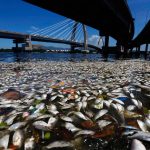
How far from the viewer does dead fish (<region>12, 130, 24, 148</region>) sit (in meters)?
3.46

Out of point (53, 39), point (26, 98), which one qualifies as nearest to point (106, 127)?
point (26, 98)

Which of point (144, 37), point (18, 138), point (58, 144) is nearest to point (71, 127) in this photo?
point (58, 144)

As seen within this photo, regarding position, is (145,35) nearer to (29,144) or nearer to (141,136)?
(141,136)

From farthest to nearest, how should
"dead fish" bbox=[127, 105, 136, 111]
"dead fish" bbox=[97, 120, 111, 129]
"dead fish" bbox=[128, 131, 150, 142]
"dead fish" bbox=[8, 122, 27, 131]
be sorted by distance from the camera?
"dead fish" bbox=[127, 105, 136, 111], "dead fish" bbox=[97, 120, 111, 129], "dead fish" bbox=[8, 122, 27, 131], "dead fish" bbox=[128, 131, 150, 142]

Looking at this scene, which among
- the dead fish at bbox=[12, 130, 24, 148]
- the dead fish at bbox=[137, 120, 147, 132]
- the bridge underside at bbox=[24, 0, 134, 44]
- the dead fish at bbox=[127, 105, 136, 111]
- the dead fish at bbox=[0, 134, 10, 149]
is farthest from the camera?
the bridge underside at bbox=[24, 0, 134, 44]

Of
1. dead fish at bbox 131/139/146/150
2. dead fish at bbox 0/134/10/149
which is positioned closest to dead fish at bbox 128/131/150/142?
dead fish at bbox 131/139/146/150

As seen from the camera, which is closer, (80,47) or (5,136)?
(5,136)

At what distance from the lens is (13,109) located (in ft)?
17.3

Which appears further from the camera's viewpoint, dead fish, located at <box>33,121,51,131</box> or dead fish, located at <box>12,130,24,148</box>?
dead fish, located at <box>33,121,51,131</box>

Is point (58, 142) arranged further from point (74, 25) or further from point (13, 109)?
point (74, 25)

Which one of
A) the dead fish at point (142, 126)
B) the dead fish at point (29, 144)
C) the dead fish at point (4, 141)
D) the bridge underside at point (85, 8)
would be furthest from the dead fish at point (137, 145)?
the bridge underside at point (85, 8)

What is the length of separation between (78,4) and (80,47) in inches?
3589

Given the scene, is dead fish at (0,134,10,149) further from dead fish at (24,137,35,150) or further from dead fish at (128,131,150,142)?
dead fish at (128,131,150,142)

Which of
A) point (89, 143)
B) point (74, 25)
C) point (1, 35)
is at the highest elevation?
point (74, 25)
